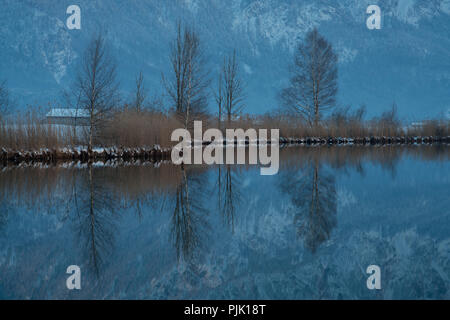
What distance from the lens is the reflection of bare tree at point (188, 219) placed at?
5.58m

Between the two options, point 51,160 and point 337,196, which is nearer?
point 337,196

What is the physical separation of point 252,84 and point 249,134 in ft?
523

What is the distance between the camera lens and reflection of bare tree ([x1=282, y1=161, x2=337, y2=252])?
6.15 meters

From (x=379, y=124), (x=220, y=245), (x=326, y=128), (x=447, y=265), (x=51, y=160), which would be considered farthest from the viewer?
(x=379, y=124)

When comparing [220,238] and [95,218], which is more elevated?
[95,218]

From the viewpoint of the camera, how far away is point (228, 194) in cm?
963

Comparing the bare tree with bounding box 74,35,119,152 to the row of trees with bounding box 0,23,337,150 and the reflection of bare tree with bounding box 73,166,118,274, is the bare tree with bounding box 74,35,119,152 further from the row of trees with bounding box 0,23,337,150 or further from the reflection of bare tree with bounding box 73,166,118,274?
the reflection of bare tree with bounding box 73,166,118,274

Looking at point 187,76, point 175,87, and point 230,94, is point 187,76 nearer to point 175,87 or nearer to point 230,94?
point 175,87

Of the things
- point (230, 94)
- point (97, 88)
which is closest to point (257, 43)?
point (230, 94)

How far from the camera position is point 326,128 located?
31875 mm

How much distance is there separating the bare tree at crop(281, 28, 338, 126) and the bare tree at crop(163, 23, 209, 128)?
413 inches

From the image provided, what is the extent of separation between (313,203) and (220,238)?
2.76 metres
